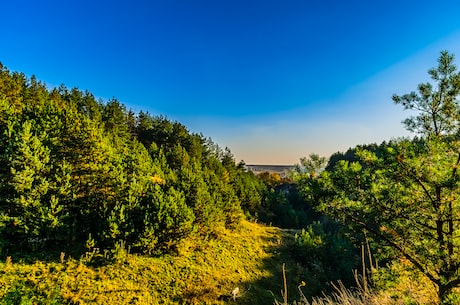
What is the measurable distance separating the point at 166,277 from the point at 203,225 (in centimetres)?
969

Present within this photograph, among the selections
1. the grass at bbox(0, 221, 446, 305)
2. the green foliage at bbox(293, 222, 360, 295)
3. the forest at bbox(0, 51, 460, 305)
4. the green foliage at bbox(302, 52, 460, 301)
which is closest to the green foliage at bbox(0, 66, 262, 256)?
the forest at bbox(0, 51, 460, 305)

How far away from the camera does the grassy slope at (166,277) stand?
22.2m

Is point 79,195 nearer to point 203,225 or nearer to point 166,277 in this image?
point 166,277

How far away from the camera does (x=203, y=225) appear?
3750 cm

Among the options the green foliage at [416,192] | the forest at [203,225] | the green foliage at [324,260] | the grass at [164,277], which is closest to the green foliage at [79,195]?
the forest at [203,225]

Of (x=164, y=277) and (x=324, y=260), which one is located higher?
(x=164, y=277)

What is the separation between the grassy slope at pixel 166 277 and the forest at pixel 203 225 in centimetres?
14

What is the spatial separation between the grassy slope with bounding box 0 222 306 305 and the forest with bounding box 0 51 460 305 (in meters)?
0.14

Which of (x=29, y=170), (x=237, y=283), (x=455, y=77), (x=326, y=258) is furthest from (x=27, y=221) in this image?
(x=326, y=258)

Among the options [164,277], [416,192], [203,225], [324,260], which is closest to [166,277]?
[164,277]

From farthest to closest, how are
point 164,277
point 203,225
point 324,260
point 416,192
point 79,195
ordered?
1. point 324,260
2. point 203,225
3. point 79,195
4. point 164,277
5. point 416,192

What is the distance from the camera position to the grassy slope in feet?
72.9

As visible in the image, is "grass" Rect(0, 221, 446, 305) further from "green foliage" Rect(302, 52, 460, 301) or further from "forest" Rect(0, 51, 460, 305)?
"green foliage" Rect(302, 52, 460, 301)

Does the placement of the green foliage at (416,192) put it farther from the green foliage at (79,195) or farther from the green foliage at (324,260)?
the green foliage at (324,260)
